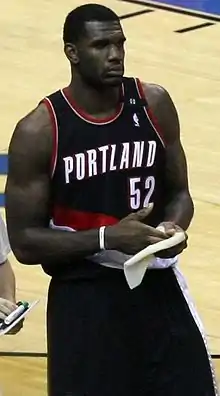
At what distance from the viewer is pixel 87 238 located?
3.86 m

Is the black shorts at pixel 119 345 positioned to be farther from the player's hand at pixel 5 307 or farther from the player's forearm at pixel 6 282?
the player's forearm at pixel 6 282

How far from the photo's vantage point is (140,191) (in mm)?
3963

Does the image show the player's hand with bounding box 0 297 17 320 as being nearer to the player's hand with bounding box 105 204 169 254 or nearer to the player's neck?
the player's hand with bounding box 105 204 169 254

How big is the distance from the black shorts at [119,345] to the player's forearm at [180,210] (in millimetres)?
174

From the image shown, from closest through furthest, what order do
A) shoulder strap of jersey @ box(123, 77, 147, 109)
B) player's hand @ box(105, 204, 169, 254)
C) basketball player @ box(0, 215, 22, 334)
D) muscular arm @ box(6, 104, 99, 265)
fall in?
player's hand @ box(105, 204, 169, 254)
muscular arm @ box(6, 104, 99, 265)
shoulder strap of jersey @ box(123, 77, 147, 109)
basketball player @ box(0, 215, 22, 334)

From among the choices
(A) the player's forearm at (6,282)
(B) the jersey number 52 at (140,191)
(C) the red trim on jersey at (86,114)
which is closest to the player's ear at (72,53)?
(C) the red trim on jersey at (86,114)

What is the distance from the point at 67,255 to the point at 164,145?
0.45 meters

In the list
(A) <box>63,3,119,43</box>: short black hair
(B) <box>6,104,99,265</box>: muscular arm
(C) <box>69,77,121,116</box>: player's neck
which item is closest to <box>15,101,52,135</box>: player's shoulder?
(B) <box>6,104,99,265</box>: muscular arm

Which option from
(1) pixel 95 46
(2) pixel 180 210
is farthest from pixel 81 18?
(2) pixel 180 210

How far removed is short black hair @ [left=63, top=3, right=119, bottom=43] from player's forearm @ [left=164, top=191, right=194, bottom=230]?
0.58 meters

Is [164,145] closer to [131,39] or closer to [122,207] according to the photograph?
[122,207]

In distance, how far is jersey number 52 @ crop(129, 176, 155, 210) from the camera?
12.9 ft

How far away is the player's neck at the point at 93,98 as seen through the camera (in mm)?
3922

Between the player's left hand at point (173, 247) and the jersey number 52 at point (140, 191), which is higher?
the jersey number 52 at point (140, 191)
